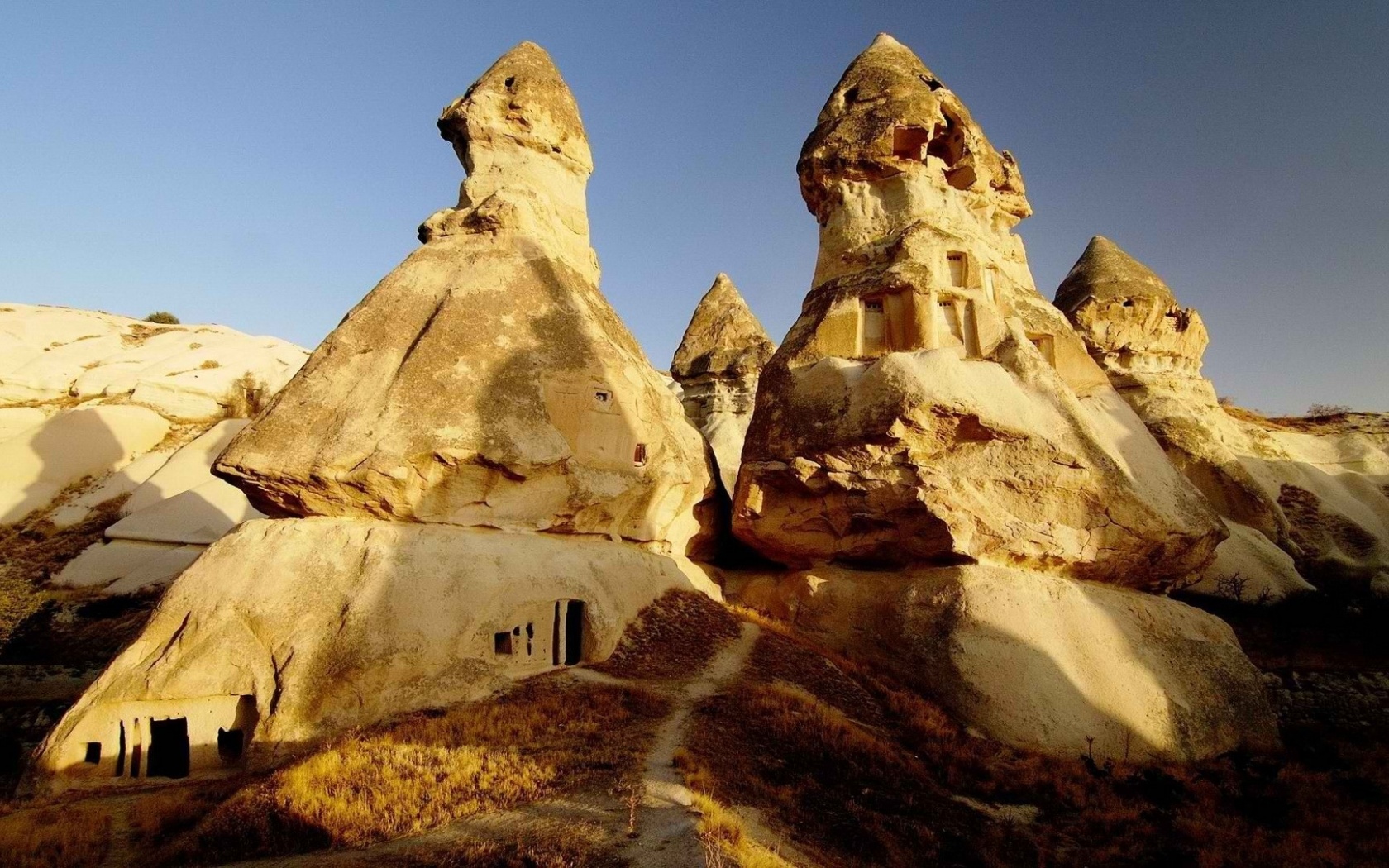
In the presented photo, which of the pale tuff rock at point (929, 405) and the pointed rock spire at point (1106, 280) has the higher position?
the pointed rock spire at point (1106, 280)

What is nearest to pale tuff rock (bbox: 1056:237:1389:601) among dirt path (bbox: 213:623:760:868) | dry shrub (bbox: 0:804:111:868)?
dirt path (bbox: 213:623:760:868)

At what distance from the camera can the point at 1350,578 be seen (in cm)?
1423

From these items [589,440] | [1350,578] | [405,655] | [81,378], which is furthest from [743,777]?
[81,378]

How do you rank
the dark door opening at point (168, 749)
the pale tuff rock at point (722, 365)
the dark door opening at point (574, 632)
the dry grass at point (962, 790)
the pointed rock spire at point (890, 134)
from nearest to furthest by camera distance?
the dry grass at point (962, 790) < the dark door opening at point (168, 749) < the dark door opening at point (574, 632) < the pointed rock spire at point (890, 134) < the pale tuff rock at point (722, 365)

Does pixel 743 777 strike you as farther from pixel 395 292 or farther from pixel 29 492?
pixel 29 492

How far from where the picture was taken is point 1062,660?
8.59m

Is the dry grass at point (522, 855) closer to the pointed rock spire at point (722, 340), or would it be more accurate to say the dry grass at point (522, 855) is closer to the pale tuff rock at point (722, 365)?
the pale tuff rock at point (722, 365)

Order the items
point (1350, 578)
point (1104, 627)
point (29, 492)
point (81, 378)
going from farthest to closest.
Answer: point (81, 378) → point (29, 492) → point (1350, 578) → point (1104, 627)

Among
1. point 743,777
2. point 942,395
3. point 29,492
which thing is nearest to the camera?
point 743,777

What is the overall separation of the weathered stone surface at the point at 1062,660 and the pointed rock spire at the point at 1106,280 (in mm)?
9966

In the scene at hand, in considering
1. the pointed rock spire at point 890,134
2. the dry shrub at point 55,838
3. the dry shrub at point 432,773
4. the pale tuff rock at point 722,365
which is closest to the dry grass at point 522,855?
the dry shrub at point 432,773

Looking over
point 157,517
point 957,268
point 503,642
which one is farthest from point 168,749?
point 957,268

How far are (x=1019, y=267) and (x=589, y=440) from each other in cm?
956

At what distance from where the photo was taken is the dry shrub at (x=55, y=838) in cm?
473
